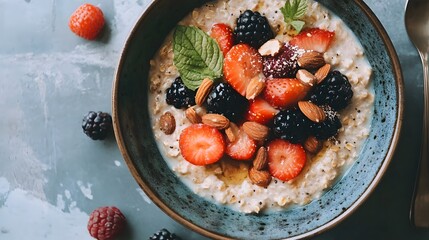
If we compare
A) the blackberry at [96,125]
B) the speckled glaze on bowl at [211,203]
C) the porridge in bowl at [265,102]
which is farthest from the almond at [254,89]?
the blackberry at [96,125]

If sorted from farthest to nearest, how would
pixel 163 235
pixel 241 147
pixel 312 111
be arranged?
pixel 163 235 → pixel 241 147 → pixel 312 111

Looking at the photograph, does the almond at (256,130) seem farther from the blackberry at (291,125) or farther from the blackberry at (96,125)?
the blackberry at (96,125)

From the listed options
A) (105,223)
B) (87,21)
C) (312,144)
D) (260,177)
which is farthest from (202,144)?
(87,21)

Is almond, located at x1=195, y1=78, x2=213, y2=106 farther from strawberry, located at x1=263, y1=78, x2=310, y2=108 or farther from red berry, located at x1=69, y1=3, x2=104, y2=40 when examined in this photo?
red berry, located at x1=69, y1=3, x2=104, y2=40

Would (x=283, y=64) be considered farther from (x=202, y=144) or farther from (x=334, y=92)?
(x=202, y=144)

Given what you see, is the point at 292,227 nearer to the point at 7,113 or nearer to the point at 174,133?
the point at 174,133

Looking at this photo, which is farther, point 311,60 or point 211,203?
point 211,203
